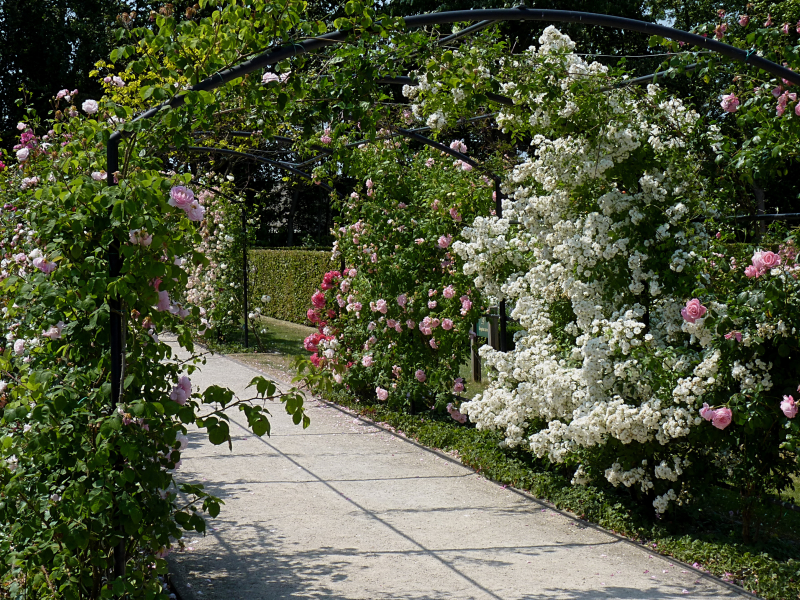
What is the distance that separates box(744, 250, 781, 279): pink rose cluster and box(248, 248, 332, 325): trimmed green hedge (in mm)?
11679

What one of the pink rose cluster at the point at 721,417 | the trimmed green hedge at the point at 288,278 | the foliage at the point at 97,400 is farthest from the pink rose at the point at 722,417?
the trimmed green hedge at the point at 288,278

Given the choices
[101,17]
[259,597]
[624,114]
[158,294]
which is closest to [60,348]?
[158,294]

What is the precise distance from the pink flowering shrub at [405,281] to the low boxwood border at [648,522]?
2.84 feet

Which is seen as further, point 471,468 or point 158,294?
point 471,468

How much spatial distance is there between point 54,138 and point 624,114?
3.34 meters

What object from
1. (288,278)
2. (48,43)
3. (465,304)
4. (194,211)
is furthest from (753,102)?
(48,43)

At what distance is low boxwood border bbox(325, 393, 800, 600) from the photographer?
407cm

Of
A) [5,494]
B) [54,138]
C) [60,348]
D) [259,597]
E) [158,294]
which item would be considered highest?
[54,138]

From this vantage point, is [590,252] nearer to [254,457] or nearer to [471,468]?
[471,468]

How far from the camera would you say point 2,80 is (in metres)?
21.3

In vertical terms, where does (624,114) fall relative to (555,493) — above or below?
above

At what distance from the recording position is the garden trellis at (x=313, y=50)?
323 centimetres

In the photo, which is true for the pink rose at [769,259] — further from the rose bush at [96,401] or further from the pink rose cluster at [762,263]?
the rose bush at [96,401]

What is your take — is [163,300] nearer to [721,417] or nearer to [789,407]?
[721,417]
